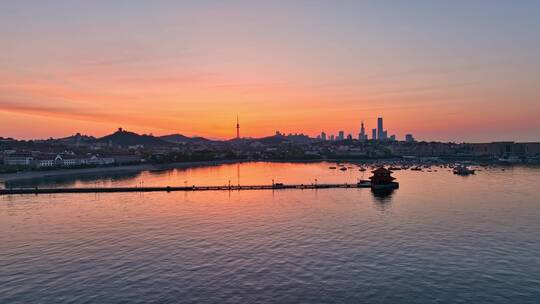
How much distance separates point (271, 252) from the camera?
1032 inches

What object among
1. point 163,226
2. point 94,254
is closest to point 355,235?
point 163,226

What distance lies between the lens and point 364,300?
18703 mm

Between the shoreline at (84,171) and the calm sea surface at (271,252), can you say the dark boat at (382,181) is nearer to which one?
the calm sea surface at (271,252)

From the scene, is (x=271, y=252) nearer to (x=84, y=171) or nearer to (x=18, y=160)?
(x=84, y=171)

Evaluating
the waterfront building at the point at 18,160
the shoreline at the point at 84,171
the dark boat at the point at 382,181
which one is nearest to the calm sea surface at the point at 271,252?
the dark boat at the point at 382,181

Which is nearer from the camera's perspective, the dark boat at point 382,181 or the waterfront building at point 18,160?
the dark boat at point 382,181

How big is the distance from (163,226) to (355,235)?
16423 millimetres

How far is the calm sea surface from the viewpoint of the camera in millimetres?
19719

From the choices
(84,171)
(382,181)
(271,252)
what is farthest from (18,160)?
(271,252)

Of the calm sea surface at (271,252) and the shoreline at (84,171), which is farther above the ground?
the shoreline at (84,171)

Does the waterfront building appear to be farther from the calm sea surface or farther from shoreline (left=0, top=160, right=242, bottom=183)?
the calm sea surface

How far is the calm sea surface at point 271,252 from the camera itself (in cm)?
1972

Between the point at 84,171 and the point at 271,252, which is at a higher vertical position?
the point at 84,171

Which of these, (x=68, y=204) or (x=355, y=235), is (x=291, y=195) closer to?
(x=355, y=235)
